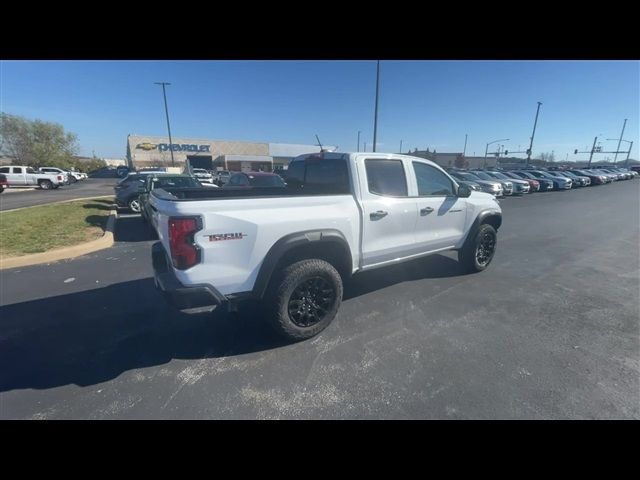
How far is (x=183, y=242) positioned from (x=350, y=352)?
1948mm

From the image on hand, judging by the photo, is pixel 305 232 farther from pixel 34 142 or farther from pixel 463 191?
pixel 34 142

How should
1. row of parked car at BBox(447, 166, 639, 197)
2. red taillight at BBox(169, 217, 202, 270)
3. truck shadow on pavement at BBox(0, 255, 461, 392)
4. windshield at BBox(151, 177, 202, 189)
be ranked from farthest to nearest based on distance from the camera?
1. row of parked car at BBox(447, 166, 639, 197)
2. windshield at BBox(151, 177, 202, 189)
3. truck shadow on pavement at BBox(0, 255, 461, 392)
4. red taillight at BBox(169, 217, 202, 270)

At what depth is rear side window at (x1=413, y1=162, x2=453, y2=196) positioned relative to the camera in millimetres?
4199

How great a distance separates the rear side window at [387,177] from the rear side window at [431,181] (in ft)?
1.13

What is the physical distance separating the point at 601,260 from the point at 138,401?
8369 millimetres

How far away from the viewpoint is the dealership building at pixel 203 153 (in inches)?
2031

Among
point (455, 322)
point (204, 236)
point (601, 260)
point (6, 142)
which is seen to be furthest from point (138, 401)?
point (6, 142)

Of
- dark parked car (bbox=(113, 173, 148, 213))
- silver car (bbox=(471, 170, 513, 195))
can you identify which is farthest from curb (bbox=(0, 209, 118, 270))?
silver car (bbox=(471, 170, 513, 195))

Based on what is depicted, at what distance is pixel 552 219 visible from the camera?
10.9 m

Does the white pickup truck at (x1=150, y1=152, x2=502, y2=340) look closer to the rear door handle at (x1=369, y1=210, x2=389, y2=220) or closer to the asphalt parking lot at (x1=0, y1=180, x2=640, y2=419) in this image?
the rear door handle at (x1=369, y1=210, x2=389, y2=220)

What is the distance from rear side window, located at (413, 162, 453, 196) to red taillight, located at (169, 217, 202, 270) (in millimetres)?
3086

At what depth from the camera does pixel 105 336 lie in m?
3.23

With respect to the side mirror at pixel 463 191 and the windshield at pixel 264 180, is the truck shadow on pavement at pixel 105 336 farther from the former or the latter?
the windshield at pixel 264 180
